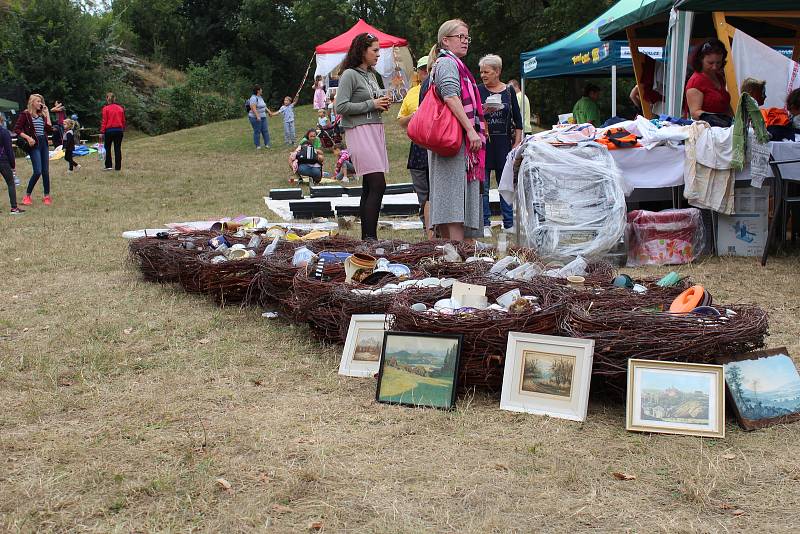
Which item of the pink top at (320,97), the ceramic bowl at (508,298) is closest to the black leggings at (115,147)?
the pink top at (320,97)

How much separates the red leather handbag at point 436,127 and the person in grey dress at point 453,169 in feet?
0.16

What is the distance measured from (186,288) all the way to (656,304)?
124 inches

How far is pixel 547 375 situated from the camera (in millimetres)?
3207

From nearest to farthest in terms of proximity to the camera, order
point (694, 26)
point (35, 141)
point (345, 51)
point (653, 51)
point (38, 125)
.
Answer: point (694, 26) → point (653, 51) → point (35, 141) → point (38, 125) → point (345, 51)

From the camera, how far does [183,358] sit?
411 cm

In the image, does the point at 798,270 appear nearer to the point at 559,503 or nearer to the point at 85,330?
the point at 559,503

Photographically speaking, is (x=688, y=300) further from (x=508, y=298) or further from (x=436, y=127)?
(x=436, y=127)

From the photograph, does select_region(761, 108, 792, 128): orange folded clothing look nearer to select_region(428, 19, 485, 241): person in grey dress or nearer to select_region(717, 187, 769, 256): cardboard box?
select_region(717, 187, 769, 256): cardboard box

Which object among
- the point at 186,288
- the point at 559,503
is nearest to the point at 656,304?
the point at 559,503

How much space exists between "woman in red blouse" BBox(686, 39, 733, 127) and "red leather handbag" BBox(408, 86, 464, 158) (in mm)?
2752

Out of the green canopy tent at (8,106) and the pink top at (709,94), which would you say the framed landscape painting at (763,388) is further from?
the green canopy tent at (8,106)

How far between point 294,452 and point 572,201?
3.90m

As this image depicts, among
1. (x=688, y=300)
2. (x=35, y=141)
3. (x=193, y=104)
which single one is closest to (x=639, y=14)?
(x=688, y=300)

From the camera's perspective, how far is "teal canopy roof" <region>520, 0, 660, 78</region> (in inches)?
534
